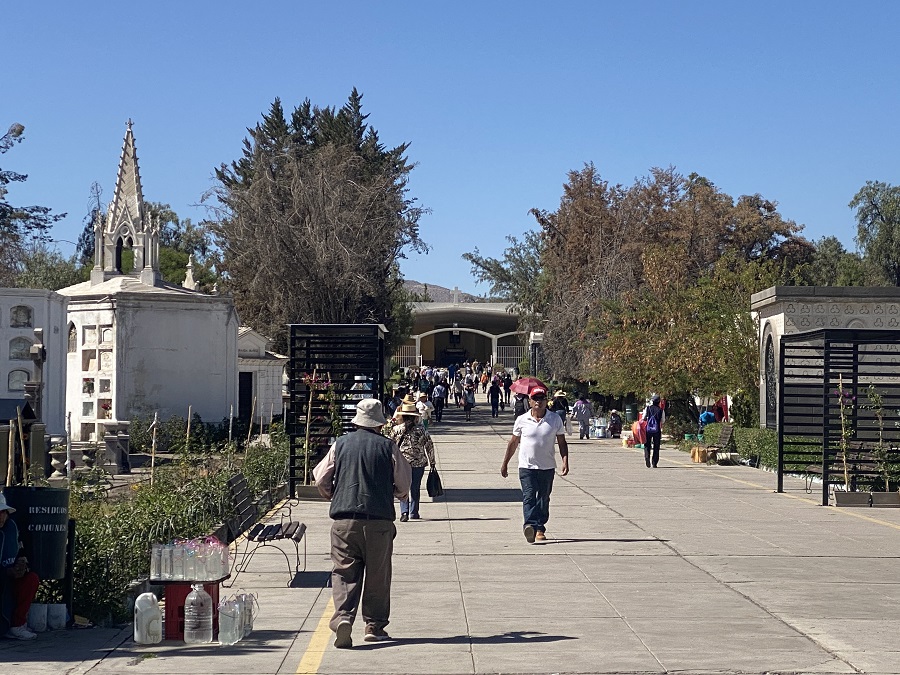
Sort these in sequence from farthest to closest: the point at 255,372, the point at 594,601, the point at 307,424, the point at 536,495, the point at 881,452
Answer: the point at 255,372
the point at 307,424
the point at 881,452
the point at 536,495
the point at 594,601

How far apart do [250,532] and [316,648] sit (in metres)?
3.17

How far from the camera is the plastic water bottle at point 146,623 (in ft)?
28.3

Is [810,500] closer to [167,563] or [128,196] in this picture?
[167,563]

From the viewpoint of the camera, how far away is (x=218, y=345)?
36.5 m

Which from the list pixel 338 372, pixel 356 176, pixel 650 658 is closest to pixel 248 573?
pixel 650 658

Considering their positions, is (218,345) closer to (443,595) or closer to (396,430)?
(396,430)

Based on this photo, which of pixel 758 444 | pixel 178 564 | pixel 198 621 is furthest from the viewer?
pixel 758 444

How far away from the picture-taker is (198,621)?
8.70 m

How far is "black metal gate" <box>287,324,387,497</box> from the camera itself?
2067 cm

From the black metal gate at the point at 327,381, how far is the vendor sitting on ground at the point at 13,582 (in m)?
11.8

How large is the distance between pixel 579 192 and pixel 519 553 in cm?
4716

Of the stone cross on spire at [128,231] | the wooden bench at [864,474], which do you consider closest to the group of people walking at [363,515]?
the wooden bench at [864,474]

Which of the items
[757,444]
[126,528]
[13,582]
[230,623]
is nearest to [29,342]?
[757,444]

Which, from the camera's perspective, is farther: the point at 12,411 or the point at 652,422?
the point at 652,422
